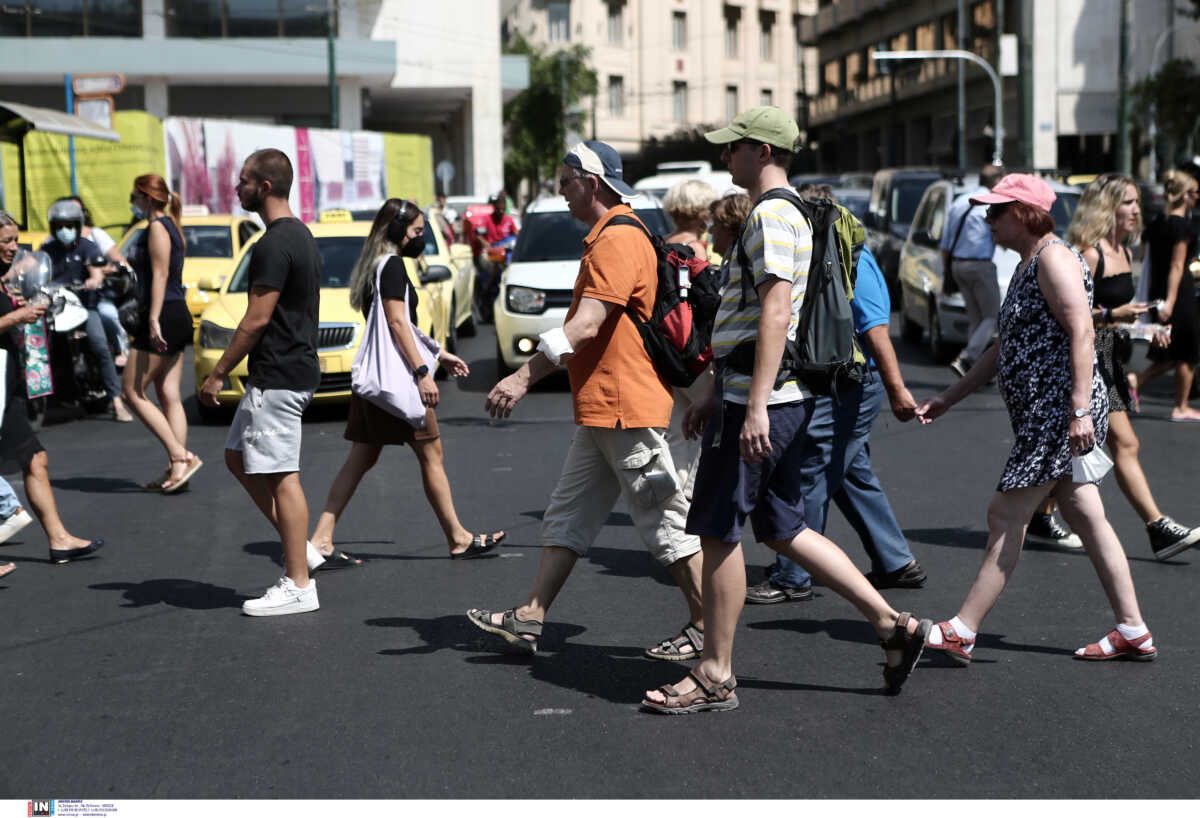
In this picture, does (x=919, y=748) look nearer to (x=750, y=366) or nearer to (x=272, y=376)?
(x=750, y=366)

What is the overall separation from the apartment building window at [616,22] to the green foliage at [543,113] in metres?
14.9

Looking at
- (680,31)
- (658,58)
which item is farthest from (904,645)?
(680,31)

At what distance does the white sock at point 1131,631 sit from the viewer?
5.42 m

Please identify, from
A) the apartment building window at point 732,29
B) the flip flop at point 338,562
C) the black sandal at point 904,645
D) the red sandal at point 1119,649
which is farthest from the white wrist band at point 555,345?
the apartment building window at point 732,29

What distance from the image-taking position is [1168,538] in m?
7.00

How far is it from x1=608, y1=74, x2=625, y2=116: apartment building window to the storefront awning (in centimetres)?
6049

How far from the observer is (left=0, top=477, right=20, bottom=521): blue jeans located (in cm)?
781

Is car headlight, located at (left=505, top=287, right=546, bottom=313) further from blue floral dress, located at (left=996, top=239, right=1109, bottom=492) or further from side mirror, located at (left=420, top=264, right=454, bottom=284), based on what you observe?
blue floral dress, located at (left=996, top=239, right=1109, bottom=492)

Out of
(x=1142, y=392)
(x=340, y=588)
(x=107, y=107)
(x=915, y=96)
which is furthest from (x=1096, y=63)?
(x=340, y=588)

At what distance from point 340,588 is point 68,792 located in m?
2.66

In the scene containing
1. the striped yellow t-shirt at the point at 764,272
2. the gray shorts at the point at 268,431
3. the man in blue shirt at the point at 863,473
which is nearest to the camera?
the striped yellow t-shirt at the point at 764,272

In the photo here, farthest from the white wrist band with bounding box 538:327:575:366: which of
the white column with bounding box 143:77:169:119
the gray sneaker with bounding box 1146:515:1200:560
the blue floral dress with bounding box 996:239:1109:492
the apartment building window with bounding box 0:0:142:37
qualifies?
Answer: the apartment building window with bounding box 0:0:142:37

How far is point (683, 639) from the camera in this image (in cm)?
564

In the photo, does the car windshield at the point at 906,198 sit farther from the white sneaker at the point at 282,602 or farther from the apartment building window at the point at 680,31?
the apartment building window at the point at 680,31
